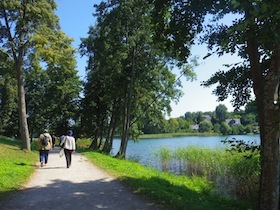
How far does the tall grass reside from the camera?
1307 cm

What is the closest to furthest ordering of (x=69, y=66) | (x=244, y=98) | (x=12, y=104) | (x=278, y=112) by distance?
(x=278, y=112), (x=244, y=98), (x=69, y=66), (x=12, y=104)

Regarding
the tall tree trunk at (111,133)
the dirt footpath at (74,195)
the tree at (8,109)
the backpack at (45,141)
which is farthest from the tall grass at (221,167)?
the tree at (8,109)

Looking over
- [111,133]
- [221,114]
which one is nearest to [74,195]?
[111,133]

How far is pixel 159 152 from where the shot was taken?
22281 mm

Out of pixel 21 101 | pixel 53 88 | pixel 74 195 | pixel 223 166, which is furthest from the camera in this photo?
pixel 53 88

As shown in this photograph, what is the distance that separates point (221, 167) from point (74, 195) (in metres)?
10.3

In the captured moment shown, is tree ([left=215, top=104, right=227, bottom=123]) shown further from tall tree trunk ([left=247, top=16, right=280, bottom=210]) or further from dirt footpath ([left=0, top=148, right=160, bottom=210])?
tall tree trunk ([left=247, top=16, right=280, bottom=210])

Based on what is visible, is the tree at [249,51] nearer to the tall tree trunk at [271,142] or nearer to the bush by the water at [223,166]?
the tall tree trunk at [271,142]

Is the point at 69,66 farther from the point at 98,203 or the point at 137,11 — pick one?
the point at 98,203

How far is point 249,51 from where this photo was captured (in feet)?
26.6

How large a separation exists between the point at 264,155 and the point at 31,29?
52.1 ft

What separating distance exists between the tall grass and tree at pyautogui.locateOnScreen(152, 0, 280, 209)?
6.12 feet

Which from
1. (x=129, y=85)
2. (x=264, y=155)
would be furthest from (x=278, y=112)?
(x=129, y=85)

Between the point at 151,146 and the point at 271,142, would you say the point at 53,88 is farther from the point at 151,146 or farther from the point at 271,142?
the point at 271,142
